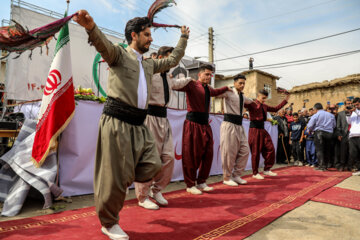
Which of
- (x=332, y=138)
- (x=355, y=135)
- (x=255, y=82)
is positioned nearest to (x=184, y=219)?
(x=355, y=135)

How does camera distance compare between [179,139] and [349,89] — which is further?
[349,89]

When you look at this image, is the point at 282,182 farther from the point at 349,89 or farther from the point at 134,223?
the point at 349,89

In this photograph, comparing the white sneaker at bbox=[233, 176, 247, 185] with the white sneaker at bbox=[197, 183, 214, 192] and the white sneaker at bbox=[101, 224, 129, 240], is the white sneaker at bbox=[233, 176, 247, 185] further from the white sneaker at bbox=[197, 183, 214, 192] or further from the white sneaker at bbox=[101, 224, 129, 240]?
the white sneaker at bbox=[101, 224, 129, 240]

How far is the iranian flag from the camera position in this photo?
2.90 meters

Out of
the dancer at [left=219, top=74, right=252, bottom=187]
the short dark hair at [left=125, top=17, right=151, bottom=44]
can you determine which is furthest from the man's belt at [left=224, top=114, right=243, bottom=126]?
the short dark hair at [left=125, top=17, right=151, bottom=44]

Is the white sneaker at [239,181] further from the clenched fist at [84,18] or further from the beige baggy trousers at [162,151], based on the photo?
the clenched fist at [84,18]

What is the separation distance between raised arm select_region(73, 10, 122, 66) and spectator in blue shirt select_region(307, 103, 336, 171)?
615 cm

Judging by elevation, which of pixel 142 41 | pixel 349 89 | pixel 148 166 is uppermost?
pixel 349 89

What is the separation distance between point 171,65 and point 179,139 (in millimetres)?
2521

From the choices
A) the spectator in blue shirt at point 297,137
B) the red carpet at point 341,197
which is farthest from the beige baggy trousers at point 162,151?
the spectator in blue shirt at point 297,137

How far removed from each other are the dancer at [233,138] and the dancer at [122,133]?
2.38 m

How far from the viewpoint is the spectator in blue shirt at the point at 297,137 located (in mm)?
7550

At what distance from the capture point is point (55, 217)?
7.88 ft

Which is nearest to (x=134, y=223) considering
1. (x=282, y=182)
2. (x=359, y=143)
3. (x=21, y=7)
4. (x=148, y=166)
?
(x=148, y=166)
